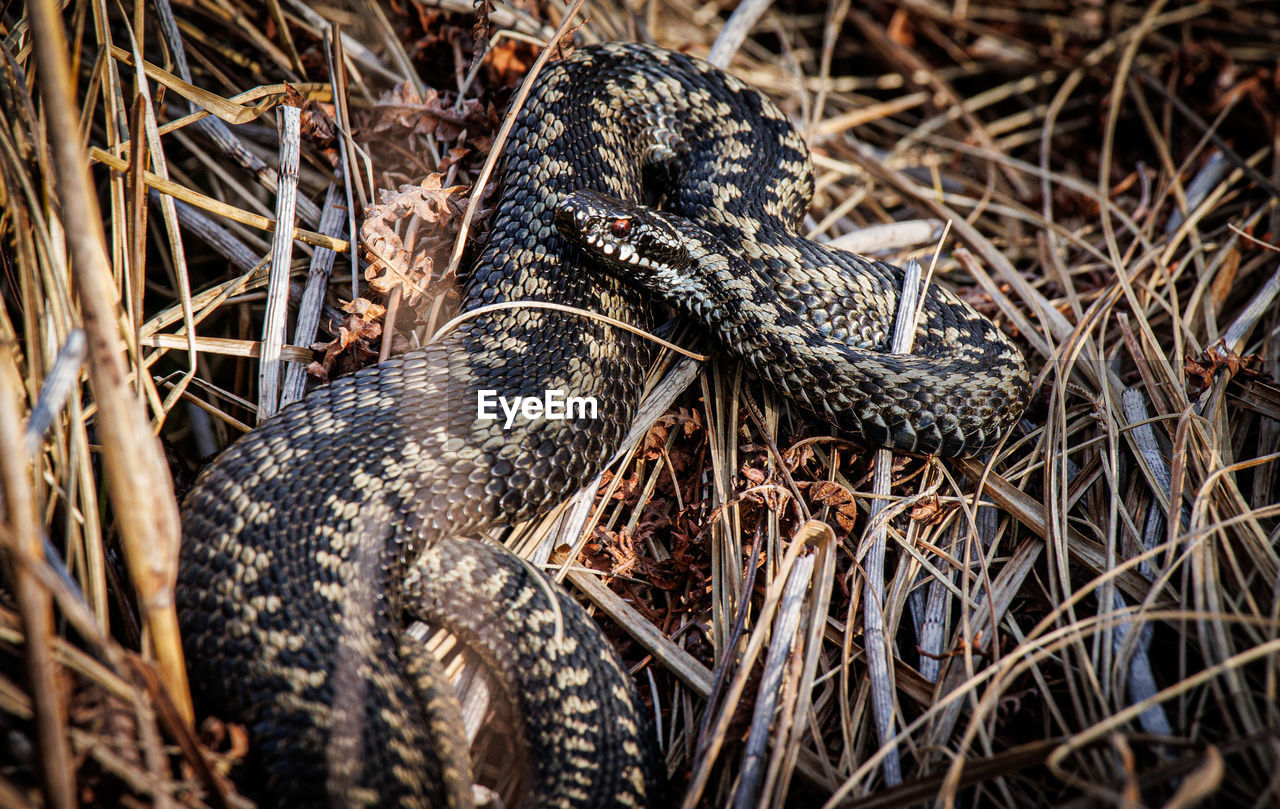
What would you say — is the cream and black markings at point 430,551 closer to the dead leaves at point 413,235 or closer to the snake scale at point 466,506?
the snake scale at point 466,506

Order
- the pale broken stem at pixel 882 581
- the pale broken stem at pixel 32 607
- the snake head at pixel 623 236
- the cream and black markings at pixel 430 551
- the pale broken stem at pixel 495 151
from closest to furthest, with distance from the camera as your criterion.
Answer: the pale broken stem at pixel 32 607
the cream and black markings at pixel 430 551
the pale broken stem at pixel 882 581
the snake head at pixel 623 236
the pale broken stem at pixel 495 151

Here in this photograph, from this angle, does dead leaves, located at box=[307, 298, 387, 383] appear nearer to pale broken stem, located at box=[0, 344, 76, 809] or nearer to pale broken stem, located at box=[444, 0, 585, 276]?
pale broken stem, located at box=[444, 0, 585, 276]

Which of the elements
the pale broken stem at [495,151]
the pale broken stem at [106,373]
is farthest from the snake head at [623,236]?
the pale broken stem at [106,373]

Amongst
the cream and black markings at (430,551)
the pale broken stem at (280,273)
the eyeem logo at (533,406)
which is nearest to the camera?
the cream and black markings at (430,551)

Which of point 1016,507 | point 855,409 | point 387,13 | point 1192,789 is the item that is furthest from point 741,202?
point 1192,789

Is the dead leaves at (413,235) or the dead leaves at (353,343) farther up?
the dead leaves at (413,235)

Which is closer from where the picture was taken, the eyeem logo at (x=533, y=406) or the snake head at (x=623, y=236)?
the eyeem logo at (x=533, y=406)

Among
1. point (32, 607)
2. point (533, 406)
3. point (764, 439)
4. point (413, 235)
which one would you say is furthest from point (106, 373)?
point (764, 439)
